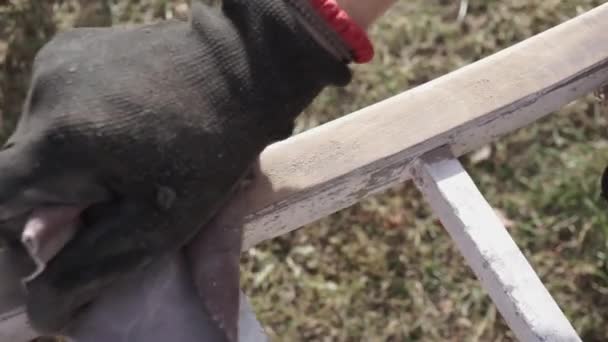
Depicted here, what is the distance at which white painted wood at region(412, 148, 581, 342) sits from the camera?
3.50ft

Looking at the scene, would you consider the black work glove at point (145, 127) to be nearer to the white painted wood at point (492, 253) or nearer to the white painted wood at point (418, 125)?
the white painted wood at point (418, 125)

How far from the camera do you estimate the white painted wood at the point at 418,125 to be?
112 cm

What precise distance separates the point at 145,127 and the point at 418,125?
19.4 inches

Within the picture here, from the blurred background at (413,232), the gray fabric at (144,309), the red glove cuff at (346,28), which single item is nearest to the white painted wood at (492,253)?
the red glove cuff at (346,28)

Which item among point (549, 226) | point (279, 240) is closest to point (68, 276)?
point (279, 240)

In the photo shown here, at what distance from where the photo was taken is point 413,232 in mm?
1816

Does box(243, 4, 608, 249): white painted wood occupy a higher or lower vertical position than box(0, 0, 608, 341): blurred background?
higher

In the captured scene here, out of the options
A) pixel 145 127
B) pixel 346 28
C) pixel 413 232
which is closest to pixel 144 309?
pixel 145 127

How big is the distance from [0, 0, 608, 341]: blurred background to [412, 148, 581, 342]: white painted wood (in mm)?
580

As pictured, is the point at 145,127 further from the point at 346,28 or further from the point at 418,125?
the point at 418,125

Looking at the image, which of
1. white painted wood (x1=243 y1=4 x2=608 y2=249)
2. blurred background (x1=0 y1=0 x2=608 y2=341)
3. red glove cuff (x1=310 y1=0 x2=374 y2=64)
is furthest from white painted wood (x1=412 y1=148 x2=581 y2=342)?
blurred background (x1=0 y1=0 x2=608 y2=341)

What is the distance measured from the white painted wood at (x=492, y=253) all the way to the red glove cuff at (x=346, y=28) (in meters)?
0.30

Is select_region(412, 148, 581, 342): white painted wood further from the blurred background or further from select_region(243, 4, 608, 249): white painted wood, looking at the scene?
the blurred background

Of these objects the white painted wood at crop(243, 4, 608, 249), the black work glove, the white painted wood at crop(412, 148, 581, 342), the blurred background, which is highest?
the black work glove
